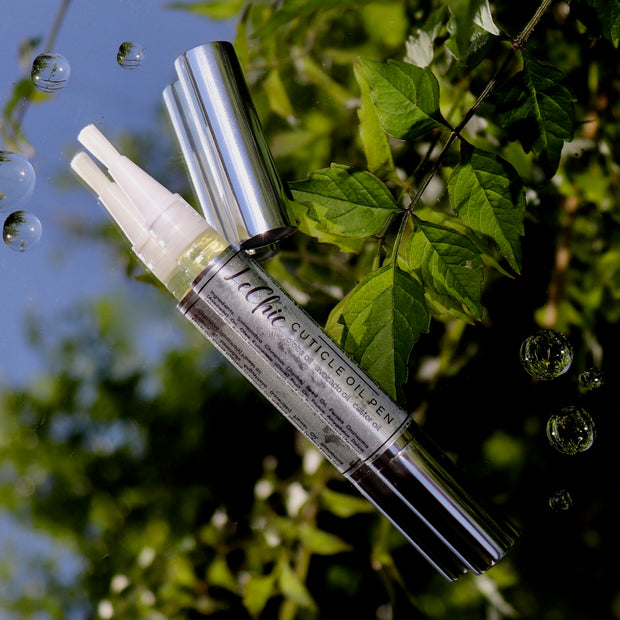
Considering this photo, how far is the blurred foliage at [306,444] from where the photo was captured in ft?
1.53

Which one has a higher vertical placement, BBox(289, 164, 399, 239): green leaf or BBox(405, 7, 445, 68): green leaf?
BBox(405, 7, 445, 68): green leaf

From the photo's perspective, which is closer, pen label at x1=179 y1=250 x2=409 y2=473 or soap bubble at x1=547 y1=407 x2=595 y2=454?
pen label at x1=179 y1=250 x2=409 y2=473

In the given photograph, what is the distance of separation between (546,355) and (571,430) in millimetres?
67

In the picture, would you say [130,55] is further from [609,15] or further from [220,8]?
[609,15]

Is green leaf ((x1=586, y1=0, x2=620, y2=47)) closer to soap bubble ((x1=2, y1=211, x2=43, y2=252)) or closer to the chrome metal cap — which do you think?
the chrome metal cap

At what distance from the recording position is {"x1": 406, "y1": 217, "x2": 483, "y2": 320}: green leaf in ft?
1.27

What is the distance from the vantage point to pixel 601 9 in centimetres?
35

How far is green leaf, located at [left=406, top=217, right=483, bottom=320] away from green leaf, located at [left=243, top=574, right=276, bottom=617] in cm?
27

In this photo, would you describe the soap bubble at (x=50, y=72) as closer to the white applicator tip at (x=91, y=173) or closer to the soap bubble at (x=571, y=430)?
the white applicator tip at (x=91, y=173)

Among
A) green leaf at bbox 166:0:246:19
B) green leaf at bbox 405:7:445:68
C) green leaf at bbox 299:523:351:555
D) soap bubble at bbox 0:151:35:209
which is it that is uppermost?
green leaf at bbox 166:0:246:19

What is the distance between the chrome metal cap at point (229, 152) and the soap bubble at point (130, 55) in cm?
8

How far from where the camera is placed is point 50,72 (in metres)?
0.46

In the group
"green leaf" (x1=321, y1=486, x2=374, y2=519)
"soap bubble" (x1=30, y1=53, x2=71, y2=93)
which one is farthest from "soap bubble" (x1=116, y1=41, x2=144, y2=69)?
"green leaf" (x1=321, y1=486, x2=374, y2=519)

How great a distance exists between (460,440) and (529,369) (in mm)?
82
